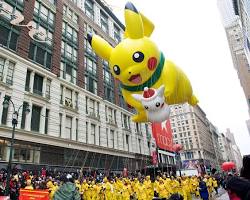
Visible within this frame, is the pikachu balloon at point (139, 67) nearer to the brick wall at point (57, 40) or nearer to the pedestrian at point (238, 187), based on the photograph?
the pedestrian at point (238, 187)

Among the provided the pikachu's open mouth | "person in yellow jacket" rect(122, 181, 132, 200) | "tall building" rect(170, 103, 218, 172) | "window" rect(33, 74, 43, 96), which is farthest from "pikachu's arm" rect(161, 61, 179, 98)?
"tall building" rect(170, 103, 218, 172)

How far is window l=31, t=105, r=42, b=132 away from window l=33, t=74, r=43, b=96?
1607mm

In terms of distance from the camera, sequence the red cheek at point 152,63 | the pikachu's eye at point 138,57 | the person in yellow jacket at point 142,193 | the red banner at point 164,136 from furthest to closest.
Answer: the red banner at point 164,136
the person in yellow jacket at point 142,193
the red cheek at point 152,63
the pikachu's eye at point 138,57

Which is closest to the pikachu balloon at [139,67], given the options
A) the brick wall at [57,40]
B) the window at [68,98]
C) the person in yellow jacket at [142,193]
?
the person in yellow jacket at [142,193]

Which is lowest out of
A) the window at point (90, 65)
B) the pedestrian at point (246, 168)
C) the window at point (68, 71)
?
Answer: the pedestrian at point (246, 168)

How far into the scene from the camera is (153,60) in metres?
6.87

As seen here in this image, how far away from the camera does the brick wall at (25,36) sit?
24861 millimetres

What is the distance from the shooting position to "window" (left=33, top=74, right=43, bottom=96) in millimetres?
25688

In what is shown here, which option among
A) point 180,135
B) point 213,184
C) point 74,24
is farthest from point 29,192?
point 180,135

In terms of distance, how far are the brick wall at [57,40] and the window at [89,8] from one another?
7.68m

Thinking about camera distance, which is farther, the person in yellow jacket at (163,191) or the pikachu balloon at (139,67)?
the person in yellow jacket at (163,191)

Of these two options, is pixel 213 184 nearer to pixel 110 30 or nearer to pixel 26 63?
pixel 26 63

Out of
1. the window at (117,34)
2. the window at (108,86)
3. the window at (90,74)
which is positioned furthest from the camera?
the window at (117,34)

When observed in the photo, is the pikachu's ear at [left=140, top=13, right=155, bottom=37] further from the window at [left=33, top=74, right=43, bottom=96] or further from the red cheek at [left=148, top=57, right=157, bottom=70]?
the window at [left=33, top=74, right=43, bottom=96]
